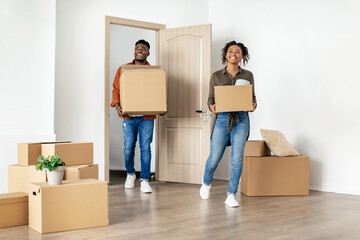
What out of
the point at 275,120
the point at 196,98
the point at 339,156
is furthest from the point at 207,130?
the point at 339,156

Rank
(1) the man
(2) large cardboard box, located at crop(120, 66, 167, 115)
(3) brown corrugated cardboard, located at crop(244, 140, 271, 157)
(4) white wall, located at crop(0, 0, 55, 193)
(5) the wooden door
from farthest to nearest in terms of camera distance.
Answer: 1. (5) the wooden door
2. (1) the man
3. (3) brown corrugated cardboard, located at crop(244, 140, 271, 157)
4. (2) large cardboard box, located at crop(120, 66, 167, 115)
5. (4) white wall, located at crop(0, 0, 55, 193)

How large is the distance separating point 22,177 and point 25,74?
110 centimetres

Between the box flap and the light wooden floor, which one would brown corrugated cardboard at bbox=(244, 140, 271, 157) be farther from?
the box flap

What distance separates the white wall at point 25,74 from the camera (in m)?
3.74

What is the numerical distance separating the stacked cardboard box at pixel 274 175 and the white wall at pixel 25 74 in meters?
1.86

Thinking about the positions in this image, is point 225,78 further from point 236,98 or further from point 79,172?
point 79,172

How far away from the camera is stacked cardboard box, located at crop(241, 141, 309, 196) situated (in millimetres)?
4016

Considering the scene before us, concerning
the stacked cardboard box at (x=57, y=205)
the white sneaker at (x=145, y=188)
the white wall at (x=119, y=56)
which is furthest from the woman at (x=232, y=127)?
the white wall at (x=119, y=56)

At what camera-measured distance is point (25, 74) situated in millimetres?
3871

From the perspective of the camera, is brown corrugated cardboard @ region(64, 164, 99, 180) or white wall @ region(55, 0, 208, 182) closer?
brown corrugated cardboard @ region(64, 164, 99, 180)

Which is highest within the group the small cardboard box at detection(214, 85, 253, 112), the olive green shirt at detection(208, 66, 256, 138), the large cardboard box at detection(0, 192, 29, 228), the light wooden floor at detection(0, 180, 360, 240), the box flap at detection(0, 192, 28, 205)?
the olive green shirt at detection(208, 66, 256, 138)

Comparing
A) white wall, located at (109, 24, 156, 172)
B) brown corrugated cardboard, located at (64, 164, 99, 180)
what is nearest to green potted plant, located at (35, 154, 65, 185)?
brown corrugated cardboard, located at (64, 164, 99, 180)

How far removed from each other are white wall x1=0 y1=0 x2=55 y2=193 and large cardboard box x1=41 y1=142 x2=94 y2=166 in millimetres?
679

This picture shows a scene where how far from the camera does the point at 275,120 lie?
4.75 meters
